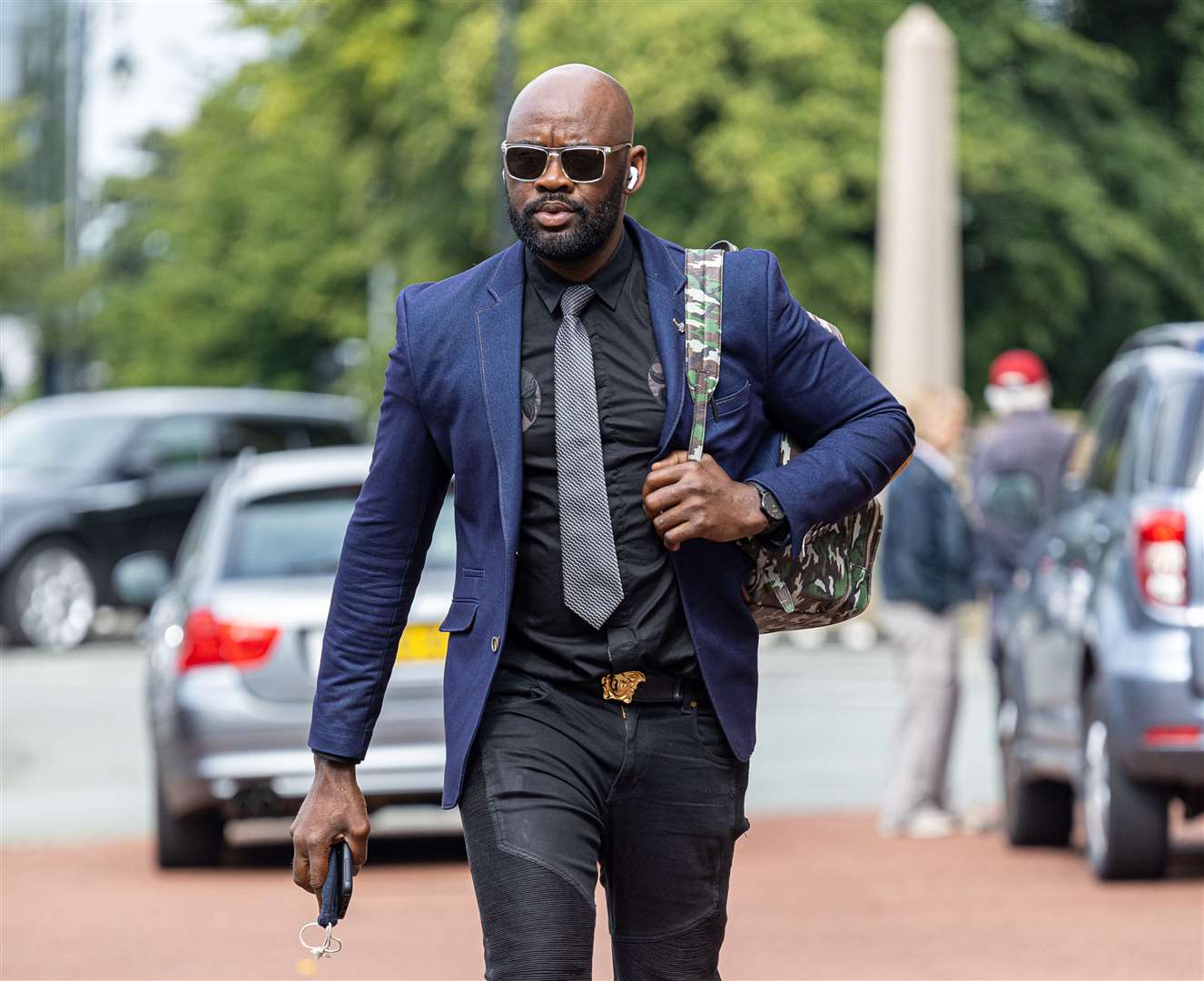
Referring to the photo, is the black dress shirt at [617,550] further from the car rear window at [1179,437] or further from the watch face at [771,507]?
the car rear window at [1179,437]

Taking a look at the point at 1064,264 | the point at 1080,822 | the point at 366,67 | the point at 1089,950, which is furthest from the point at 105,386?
the point at 1089,950

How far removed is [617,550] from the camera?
4098mm

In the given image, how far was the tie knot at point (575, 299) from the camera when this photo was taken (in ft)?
13.9

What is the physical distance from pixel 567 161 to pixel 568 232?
0.11 metres

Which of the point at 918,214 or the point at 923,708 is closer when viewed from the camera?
the point at 923,708

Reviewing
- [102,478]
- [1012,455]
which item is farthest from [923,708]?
[102,478]

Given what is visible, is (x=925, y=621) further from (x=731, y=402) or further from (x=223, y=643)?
(x=731, y=402)

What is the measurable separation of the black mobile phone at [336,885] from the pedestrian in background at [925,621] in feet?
23.3

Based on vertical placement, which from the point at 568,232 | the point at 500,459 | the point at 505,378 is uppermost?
the point at 568,232

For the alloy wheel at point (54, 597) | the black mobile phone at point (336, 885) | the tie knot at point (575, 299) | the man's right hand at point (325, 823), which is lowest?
the alloy wheel at point (54, 597)

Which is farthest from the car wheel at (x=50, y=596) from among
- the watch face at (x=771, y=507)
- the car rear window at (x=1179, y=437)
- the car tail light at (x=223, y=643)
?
the watch face at (x=771, y=507)

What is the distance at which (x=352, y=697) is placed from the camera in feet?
14.0

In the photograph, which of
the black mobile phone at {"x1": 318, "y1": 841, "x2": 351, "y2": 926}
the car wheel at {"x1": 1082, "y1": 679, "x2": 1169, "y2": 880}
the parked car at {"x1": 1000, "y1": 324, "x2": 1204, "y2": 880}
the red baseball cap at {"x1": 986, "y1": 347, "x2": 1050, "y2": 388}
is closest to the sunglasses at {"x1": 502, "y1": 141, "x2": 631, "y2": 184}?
the black mobile phone at {"x1": 318, "y1": 841, "x2": 351, "y2": 926}

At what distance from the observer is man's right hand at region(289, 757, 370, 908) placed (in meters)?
4.24
